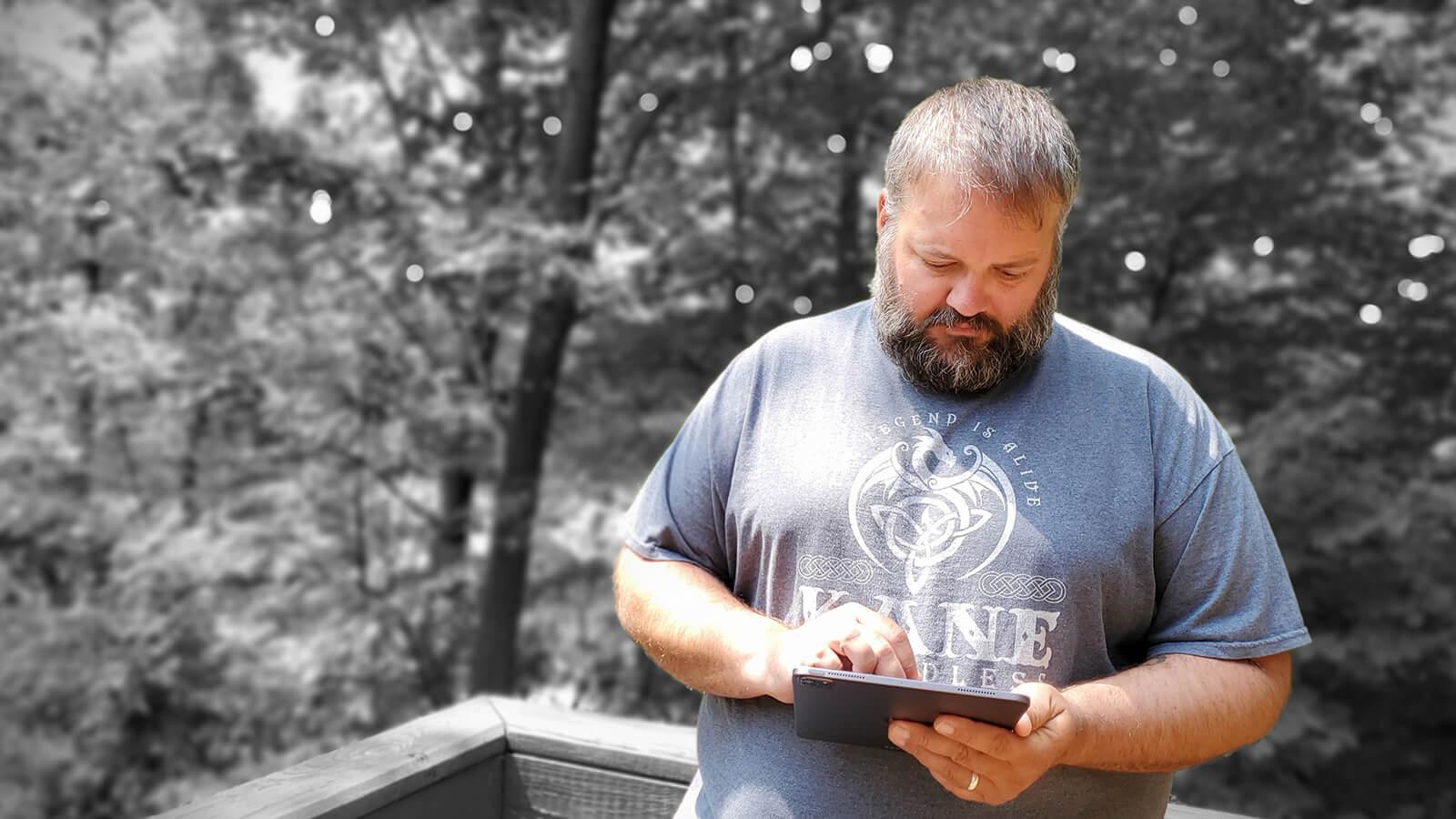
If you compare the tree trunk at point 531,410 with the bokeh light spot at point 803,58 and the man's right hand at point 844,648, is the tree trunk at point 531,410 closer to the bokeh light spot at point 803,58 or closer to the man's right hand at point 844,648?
the bokeh light spot at point 803,58

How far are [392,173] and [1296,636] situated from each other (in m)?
5.04

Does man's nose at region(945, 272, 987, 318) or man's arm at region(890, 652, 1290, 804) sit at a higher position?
man's nose at region(945, 272, 987, 318)

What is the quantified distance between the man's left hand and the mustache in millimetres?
410

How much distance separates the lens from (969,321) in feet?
4.09

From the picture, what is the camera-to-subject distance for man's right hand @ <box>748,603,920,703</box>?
3.58 ft

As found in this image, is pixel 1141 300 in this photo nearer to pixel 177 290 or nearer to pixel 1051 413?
pixel 1051 413

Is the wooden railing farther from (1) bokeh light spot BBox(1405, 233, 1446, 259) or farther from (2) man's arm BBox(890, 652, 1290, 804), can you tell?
(1) bokeh light spot BBox(1405, 233, 1446, 259)

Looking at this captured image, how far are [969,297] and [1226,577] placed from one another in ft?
1.34

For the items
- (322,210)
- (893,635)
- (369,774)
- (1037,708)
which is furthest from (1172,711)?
(322,210)

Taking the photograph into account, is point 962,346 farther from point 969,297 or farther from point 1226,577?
point 1226,577

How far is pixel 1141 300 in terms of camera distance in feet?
15.7

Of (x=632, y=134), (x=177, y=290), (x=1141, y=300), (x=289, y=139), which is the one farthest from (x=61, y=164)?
(x=1141, y=300)

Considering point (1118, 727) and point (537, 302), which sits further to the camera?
point (537, 302)

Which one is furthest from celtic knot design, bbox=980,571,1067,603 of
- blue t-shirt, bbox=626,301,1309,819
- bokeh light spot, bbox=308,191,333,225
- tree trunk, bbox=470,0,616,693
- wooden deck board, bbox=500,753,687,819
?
bokeh light spot, bbox=308,191,333,225
